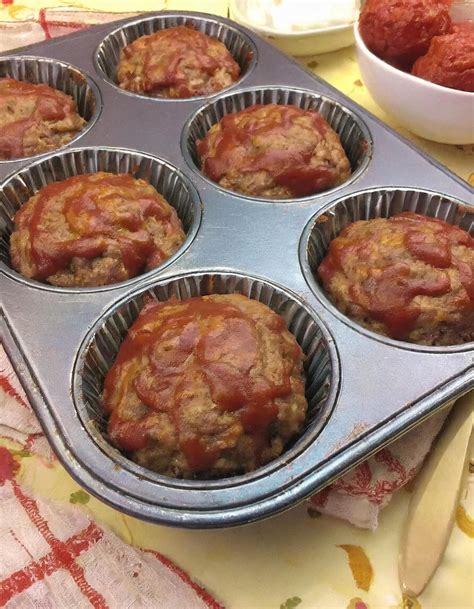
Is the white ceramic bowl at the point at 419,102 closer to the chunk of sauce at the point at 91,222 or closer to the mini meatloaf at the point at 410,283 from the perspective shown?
the mini meatloaf at the point at 410,283

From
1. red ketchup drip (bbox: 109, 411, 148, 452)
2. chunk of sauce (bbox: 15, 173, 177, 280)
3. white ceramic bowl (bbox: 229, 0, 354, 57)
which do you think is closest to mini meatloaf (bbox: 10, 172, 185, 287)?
chunk of sauce (bbox: 15, 173, 177, 280)

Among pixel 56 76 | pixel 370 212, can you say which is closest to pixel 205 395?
pixel 370 212

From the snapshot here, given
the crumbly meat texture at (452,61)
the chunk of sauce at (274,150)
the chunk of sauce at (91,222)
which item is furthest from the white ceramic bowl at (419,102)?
the chunk of sauce at (91,222)

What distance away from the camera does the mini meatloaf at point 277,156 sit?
2197mm

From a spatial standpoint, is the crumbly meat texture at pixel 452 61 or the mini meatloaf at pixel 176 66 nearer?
the crumbly meat texture at pixel 452 61

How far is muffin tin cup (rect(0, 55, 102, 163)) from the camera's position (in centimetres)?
263

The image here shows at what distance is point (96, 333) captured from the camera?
1716 mm

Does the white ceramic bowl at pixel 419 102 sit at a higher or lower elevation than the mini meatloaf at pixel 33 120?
higher

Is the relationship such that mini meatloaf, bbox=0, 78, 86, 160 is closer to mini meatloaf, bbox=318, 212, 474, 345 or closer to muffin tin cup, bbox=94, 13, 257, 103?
muffin tin cup, bbox=94, 13, 257, 103

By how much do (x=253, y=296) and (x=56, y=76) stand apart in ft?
4.99

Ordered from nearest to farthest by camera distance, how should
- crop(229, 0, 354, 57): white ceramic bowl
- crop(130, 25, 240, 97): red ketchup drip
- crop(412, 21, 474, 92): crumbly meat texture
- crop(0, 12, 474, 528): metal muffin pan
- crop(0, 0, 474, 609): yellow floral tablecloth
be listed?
1. crop(0, 12, 474, 528): metal muffin pan
2. crop(0, 0, 474, 609): yellow floral tablecloth
3. crop(412, 21, 474, 92): crumbly meat texture
4. crop(130, 25, 240, 97): red ketchup drip
5. crop(229, 0, 354, 57): white ceramic bowl

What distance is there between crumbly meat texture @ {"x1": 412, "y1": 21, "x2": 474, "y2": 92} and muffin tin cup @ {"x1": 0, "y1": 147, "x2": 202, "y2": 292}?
1.01 m

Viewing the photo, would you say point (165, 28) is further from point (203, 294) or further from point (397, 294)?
point (397, 294)

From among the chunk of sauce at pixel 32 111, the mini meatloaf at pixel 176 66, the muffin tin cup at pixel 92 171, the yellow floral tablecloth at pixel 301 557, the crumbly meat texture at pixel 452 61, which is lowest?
the yellow floral tablecloth at pixel 301 557
